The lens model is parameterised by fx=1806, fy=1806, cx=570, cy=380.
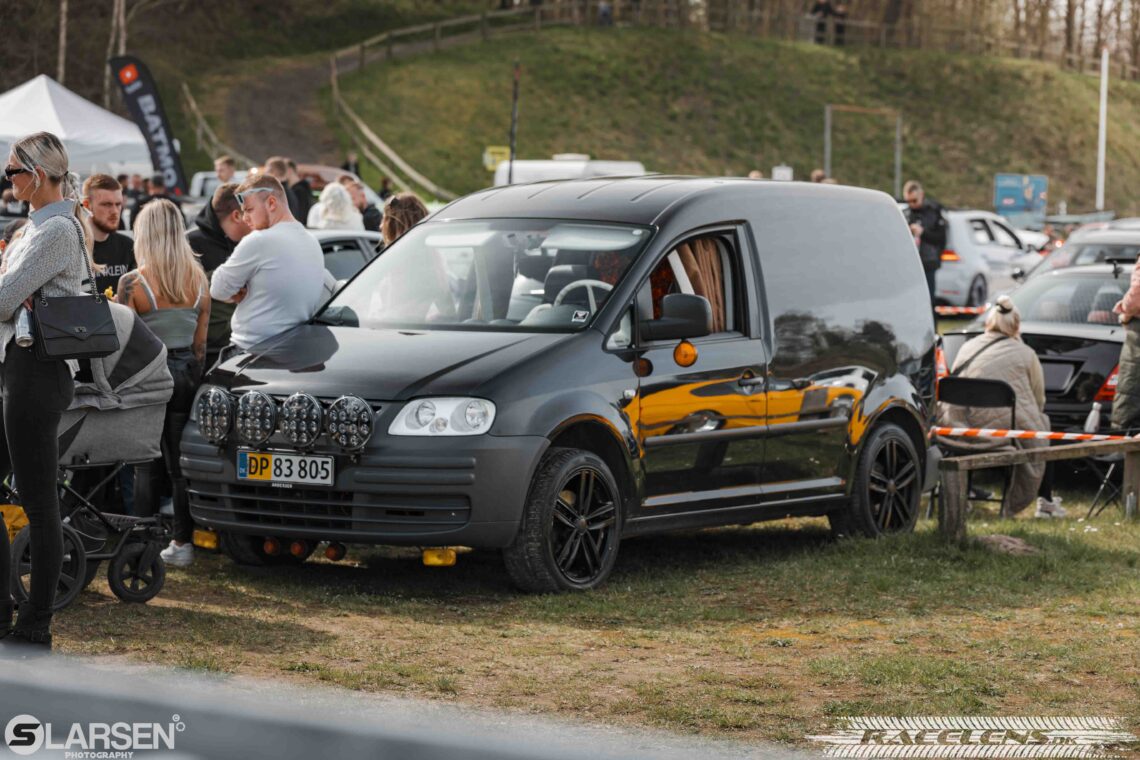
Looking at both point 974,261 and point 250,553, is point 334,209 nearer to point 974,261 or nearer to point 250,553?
point 250,553

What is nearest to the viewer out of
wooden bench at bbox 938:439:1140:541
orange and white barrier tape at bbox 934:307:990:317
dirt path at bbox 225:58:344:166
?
wooden bench at bbox 938:439:1140:541

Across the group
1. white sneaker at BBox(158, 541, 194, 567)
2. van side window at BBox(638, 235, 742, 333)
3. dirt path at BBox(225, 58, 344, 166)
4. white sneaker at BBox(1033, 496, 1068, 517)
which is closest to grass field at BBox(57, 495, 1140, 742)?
white sneaker at BBox(158, 541, 194, 567)

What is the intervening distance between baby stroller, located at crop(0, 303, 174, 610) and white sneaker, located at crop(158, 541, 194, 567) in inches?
33.8

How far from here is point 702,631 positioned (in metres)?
A: 7.13

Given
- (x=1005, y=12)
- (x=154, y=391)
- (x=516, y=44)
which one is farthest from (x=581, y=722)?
(x=1005, y=12)

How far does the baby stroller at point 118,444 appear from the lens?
7.23m

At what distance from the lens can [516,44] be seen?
6581cm

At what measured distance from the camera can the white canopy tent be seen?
24.0m

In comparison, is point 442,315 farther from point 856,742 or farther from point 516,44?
point 516,44

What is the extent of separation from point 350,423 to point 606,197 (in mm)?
2020

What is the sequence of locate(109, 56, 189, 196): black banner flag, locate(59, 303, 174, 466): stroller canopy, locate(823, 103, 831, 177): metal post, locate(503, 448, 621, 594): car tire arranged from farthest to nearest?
locate(823, 103, 831, 177): metal post
locate(109, 56, 189, 196): black banner flag
locate(503, 448, 621, 594): car tire
locate(59, 303, 174, 466): stroller canopy

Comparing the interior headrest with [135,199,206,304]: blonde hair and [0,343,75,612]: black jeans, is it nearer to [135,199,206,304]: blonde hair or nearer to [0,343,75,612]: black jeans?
[135,199,206,304]: blonde hair

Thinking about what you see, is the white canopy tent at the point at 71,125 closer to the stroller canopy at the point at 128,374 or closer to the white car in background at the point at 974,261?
the white car in background at the point at 974,261

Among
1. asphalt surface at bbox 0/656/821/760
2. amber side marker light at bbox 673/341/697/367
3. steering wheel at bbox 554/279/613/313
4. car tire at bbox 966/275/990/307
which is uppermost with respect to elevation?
asphalt surface at bbox 0/656/821/760
